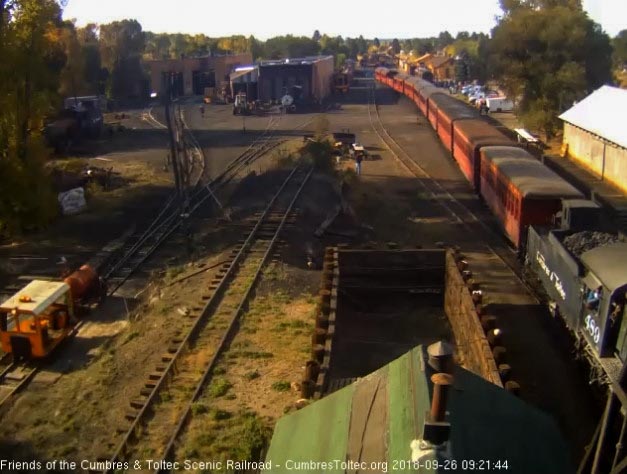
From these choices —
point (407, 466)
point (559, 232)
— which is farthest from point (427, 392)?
point (559, 232)

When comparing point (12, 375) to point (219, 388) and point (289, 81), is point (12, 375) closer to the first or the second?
point (219, 388)

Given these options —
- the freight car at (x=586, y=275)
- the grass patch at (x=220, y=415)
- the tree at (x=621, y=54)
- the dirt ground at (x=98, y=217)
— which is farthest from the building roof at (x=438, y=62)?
the grass patch at (x=220, y=415)

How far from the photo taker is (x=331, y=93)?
7844cm

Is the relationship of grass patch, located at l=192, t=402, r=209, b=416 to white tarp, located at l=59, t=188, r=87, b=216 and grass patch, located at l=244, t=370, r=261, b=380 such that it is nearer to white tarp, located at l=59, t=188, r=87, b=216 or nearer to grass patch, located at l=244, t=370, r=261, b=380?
grass patch, located at l=244, t=370, r=261, b=380

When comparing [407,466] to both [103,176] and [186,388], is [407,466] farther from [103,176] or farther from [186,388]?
[103,176]

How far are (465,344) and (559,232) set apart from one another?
10.3 ft

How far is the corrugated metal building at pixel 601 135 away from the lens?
94.1ft

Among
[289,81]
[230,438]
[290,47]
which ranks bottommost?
[230,438]

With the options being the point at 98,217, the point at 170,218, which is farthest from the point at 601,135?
the point at 98,217

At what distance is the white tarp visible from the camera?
83.3 ft

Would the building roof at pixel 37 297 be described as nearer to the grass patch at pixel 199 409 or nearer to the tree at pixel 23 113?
the grass patch at pixel 199 409

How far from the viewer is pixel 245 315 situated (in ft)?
Answer: 46.0

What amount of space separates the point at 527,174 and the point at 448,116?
18540 millimetres

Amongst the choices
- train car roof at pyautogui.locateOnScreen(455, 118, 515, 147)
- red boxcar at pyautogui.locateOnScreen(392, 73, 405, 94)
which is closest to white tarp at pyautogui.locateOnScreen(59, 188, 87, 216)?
train car roof at pyautogui.locateOnScreen(455, 118, 515, 147)
